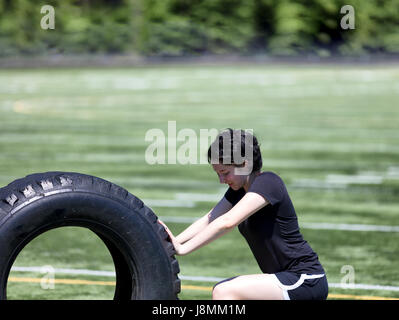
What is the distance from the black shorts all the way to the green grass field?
238cm

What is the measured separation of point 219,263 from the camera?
890cm

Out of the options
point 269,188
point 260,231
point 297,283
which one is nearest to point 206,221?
point 260,231

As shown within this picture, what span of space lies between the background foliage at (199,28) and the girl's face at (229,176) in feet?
166

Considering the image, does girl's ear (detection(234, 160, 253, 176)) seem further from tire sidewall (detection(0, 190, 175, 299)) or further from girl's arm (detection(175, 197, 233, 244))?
tire sidewall (detection(0, 190, 175, 299))

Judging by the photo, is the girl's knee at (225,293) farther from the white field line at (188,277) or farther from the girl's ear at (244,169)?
the white field line at (188,277)

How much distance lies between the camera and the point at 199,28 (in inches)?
2307

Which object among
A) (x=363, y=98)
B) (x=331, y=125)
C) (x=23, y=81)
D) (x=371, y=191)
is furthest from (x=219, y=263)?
(x=23, y=81)

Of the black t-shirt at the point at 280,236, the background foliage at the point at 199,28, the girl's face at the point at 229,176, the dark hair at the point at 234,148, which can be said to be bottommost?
the black t-shirt at the point at 280,236

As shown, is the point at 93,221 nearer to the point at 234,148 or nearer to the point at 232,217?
the point at 232,217

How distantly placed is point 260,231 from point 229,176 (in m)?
0.38

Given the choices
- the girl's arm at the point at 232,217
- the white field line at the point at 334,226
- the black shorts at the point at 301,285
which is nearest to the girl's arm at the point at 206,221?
the girl's arm at the point at 232,217

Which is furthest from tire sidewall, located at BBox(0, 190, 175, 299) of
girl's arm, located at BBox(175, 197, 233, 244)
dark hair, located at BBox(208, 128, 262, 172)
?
dark hair, located at BBox(208, 128, 262, 172)

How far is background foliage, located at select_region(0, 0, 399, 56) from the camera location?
56281mm

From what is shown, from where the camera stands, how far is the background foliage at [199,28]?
56281 millimetres
